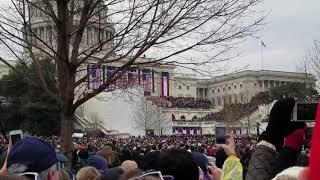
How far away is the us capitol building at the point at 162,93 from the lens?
1098 centimetres

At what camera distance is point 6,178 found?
2105 mm

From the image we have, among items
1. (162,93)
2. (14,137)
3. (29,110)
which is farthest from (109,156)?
(29,110)

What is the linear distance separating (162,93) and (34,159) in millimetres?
34701

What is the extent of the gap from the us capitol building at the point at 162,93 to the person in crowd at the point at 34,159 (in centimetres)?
581

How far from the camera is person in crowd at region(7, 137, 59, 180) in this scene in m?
3.09

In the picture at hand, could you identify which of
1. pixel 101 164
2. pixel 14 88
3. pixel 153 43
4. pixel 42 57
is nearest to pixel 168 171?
pixel 101 164

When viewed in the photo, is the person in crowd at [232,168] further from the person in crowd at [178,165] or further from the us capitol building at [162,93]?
the us capitol building at [162,93]

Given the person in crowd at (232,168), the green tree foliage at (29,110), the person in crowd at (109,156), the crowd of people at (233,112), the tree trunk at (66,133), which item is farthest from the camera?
the crowd of people at (233,112)

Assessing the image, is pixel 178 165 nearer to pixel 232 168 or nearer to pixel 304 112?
pixel 304 112

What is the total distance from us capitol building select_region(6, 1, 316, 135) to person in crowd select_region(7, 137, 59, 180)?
19.1 ft

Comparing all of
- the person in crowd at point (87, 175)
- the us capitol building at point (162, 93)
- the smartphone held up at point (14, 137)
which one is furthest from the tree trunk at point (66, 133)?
the smartphone held up at point (14, 137)

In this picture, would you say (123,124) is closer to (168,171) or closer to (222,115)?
(222,115)

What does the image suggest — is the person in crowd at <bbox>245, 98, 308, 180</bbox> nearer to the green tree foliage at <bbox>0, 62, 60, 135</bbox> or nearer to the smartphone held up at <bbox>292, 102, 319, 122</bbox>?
the smartphone held up at <bbox>292, 102, 319, 122</bbox>

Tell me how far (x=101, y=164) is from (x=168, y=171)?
4.66 meters
